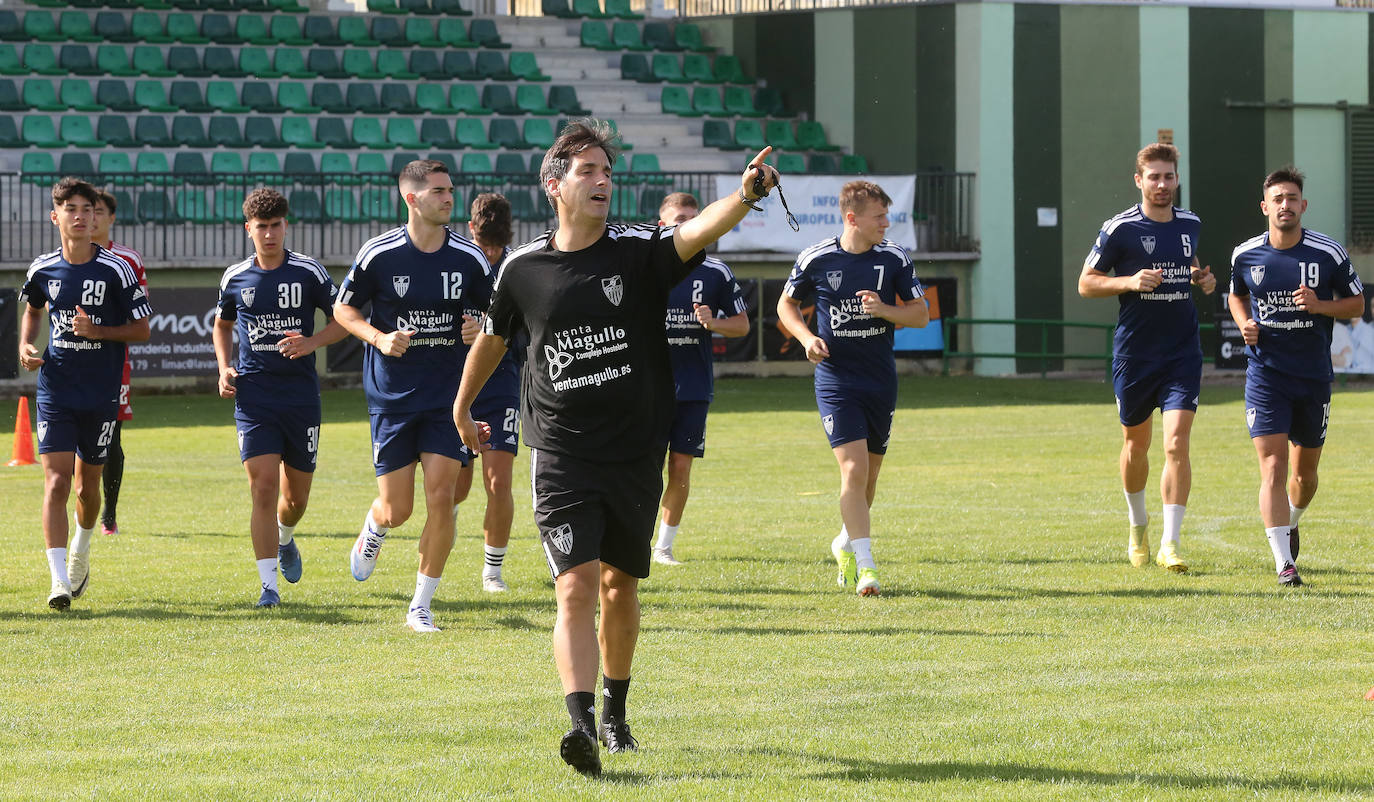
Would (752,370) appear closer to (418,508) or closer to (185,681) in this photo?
(418,508)

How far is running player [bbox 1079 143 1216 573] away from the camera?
9945 mm

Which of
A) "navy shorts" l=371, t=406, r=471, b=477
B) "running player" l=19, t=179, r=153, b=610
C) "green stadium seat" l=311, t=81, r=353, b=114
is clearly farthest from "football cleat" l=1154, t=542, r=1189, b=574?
"green stadium seat" l=311, t=81, r=353, b=114

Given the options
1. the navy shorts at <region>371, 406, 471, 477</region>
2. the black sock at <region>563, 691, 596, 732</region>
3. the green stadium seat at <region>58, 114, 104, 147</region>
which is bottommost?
the black sock at <region>563, 691, 596, 732</region>

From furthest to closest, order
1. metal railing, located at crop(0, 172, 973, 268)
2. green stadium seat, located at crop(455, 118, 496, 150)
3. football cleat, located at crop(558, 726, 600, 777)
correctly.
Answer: green stadium seat, located at crop(455, 118, 496, 150) → metal railing, located at crop(0, 172, 973, 268) → football cleat, located at crop(558, 726, 600, 777)

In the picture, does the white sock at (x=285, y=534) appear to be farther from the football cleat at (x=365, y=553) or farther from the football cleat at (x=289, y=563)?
the football cleat at (x=365, y=553)

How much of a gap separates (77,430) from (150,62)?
23796 millimetres

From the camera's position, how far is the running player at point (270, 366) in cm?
894

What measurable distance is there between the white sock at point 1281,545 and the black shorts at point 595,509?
15.8ft

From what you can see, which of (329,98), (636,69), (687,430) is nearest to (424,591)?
(687,430)

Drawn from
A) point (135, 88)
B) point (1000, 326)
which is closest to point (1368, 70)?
point (1000, 326)

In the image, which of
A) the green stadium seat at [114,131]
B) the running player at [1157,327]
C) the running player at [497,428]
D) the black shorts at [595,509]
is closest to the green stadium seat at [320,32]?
the green stadium seat at [114,131]

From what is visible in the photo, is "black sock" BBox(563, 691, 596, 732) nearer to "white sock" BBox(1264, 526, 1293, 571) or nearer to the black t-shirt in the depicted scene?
the black t-shirt

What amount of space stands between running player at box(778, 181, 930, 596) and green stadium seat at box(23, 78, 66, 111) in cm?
2357

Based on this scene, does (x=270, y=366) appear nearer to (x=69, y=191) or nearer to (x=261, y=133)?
(x=69, y=191)
